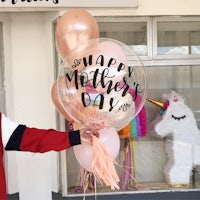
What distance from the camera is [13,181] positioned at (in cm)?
394

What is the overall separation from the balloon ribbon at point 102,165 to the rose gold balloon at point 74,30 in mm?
696

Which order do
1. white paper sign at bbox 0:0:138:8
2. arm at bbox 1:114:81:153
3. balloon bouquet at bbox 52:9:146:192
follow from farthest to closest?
white paper sign at bbox 0:0:138:8 → balloon bouquet at bbox 52:9:146:192 → arm at bbox 1:114:81:153

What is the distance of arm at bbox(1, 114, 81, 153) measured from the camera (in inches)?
73.2

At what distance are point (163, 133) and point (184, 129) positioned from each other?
226 mm

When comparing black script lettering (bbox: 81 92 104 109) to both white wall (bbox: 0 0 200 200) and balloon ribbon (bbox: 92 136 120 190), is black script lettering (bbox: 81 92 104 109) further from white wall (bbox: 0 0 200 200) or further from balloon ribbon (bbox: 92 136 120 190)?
white wall (bbox: 0 0 200 200)

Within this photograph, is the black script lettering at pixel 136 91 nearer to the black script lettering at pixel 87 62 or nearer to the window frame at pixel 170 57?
the black script lettering at pixel 87 62

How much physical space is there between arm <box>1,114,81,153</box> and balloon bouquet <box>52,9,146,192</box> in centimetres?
16

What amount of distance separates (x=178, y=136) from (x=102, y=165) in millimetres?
2217

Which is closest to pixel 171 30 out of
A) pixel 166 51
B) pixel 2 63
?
pixel 166 51

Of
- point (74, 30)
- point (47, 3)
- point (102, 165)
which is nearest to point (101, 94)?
point (102, 165)

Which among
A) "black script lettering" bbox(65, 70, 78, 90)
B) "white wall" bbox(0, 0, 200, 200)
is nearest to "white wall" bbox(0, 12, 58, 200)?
"white wall" bbox(0, 0, 200, 200)

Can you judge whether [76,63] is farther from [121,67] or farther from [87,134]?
[87,134]

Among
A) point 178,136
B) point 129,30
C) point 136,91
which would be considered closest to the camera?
point 136,91

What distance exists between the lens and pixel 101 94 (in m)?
1.98
